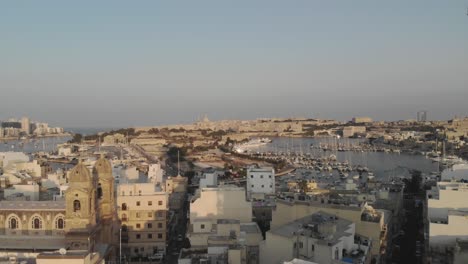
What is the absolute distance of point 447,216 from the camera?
12297mm

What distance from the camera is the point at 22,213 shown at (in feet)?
37.8

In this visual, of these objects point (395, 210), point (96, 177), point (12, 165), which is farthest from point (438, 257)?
point (12, 165)

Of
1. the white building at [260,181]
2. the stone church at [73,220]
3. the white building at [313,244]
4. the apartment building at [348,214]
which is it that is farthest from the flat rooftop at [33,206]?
the white building at [260,181]

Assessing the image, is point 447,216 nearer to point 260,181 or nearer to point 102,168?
point 102,168

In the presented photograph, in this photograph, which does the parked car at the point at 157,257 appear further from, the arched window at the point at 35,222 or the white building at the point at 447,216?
the white building at the point at 447,216

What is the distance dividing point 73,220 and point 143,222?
3.75 m

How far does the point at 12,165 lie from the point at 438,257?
20.3 m

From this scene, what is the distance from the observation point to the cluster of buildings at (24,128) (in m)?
104

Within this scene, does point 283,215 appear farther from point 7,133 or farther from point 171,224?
point 7,133

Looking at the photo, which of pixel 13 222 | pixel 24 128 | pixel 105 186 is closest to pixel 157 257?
pixel 105 186

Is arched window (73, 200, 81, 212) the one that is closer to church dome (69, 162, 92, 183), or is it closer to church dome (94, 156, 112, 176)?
church dome (69, 162, 92, 183)

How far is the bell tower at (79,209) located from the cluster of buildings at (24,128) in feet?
332

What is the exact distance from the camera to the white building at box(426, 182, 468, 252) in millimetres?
10938

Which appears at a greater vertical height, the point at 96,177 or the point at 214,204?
the point at 96,177
